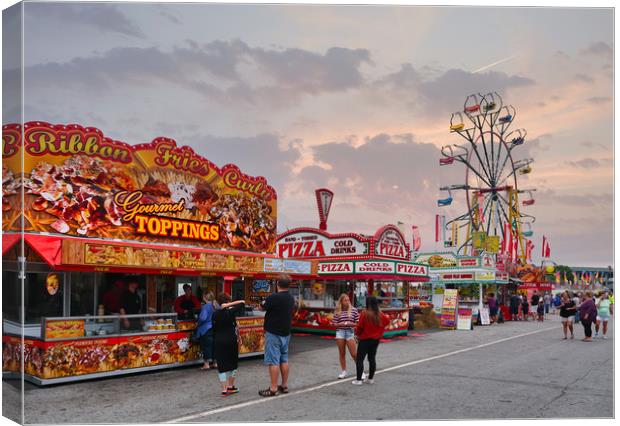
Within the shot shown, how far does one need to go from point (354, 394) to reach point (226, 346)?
6.85ft

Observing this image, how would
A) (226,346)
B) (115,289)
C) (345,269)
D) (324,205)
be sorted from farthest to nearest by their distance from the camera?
1. (324,205)
2. (345,269)
3. (115,289)
4. (226,346)

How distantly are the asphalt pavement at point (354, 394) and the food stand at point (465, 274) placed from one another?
14.9 meters

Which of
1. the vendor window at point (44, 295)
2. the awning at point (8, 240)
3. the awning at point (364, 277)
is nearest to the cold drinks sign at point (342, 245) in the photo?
the awning at point (364, 277)

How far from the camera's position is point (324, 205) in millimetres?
22203

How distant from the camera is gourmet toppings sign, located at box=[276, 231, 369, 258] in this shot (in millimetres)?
20578

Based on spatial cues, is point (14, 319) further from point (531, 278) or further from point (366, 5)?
point (531, 278)

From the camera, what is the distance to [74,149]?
34.5ft

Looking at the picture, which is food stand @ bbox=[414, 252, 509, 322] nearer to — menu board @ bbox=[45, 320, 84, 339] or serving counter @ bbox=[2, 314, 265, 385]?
serving counter @ bbox=[2, 314, 265, 385]

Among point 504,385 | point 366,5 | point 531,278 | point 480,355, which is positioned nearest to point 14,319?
point 366,5

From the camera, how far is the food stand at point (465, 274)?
92.9 feet

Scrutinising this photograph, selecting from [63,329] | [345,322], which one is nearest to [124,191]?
[63,329]

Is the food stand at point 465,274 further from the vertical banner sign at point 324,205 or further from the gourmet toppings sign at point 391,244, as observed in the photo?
the vertical banner sign at point 324,205

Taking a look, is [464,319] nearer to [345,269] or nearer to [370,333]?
[345,269]

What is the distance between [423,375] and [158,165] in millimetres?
6723
